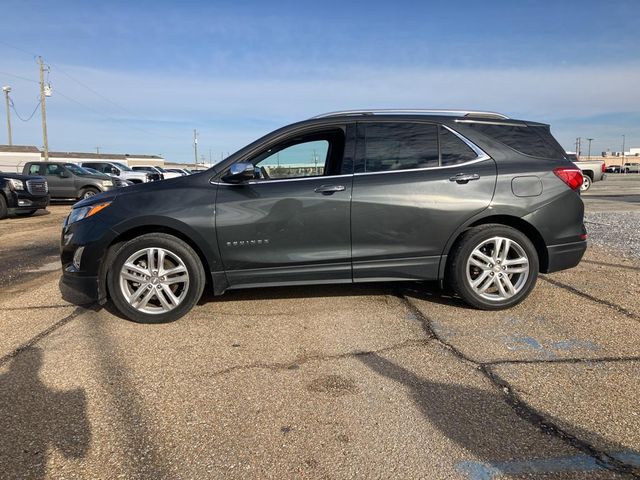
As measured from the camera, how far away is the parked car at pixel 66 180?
16.9m

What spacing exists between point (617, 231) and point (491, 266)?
5812mm

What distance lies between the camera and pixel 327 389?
2947mm

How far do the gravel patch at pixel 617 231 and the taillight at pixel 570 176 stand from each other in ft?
10.00

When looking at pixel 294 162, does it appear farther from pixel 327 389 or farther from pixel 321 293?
pixel 327 389

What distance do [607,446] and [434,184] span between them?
2485 mm

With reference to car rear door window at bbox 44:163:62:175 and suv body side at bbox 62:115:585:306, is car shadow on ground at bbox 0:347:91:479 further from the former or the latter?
car rear door window at bbox 44:163:62:175

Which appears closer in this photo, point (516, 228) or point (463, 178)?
point (463, 178)

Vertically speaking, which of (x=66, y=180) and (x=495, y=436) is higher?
(x=66, y=180)

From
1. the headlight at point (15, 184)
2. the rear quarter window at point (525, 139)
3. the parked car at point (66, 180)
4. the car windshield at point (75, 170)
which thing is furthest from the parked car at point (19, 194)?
the rear quarter window at point (525, 139)

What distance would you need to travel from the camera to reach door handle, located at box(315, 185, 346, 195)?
417cm

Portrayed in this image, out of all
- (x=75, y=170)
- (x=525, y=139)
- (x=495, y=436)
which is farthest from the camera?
(x=75, y=170)

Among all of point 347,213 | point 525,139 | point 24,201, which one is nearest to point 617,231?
point 525,139

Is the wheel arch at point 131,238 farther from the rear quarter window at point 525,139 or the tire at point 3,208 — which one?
the tire at point 3,208

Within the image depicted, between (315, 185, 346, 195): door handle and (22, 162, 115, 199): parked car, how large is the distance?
590 inches
